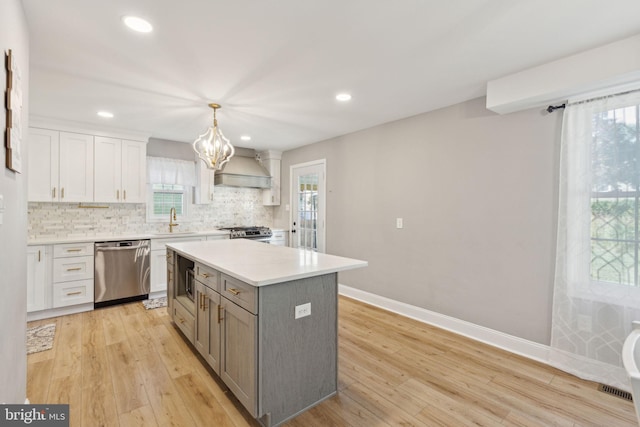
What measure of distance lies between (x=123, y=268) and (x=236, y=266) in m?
2.94

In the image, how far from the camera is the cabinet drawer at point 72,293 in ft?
11.9

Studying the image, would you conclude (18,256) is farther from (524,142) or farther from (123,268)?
(524,142)

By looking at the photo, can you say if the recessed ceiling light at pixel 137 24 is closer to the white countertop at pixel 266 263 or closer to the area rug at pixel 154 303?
the white countertop at pixel 266 263

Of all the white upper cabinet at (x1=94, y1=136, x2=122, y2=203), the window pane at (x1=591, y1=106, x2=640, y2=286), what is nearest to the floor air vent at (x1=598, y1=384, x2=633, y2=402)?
the window pane at (x1=591, y1=106, x2=640, y2=286)

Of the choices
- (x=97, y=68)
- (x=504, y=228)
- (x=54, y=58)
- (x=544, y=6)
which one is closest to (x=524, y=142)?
(x=504, y=228)

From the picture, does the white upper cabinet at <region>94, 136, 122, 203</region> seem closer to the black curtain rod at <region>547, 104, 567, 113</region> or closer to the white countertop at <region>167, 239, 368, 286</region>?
the white countertop at <region>167, 239, 368, 286</region>

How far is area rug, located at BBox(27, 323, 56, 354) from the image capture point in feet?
9.06

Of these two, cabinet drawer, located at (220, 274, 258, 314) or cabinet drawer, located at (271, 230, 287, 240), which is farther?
cabinet drawer, located at (271, 230, 287, 240)

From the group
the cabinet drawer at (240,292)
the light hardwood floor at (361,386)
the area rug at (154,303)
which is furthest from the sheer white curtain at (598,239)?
the area rug at (154,303)

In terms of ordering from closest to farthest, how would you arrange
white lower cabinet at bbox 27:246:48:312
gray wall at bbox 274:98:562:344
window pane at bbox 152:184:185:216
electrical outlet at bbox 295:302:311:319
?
electrical outlet at bbox 295:302:311:319, gray wall at bbox 274:98:562:344, white lower cabinet at bbox 27:246:48:312, window pane at bbox 152:184:185:216

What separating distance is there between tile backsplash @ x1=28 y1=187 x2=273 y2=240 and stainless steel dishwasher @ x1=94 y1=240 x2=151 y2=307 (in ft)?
1.88

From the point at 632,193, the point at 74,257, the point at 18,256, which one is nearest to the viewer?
the point at 18,256

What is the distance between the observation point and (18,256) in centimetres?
166

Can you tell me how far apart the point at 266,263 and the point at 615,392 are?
8.79 feet
